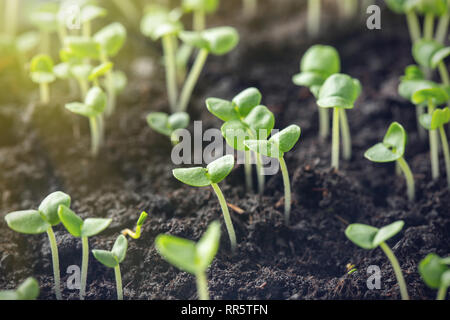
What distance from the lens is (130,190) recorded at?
4.44 ft

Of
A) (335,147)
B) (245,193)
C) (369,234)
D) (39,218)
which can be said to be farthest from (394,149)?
(39,218)

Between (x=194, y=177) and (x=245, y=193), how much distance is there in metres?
0.34

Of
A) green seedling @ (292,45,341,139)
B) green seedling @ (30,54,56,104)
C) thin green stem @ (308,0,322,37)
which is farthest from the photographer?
thin green stem @ (308,0,322,37)

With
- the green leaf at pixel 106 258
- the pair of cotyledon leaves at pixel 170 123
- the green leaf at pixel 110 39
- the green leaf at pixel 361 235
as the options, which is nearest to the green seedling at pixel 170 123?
the pair of cotyledon leaves at pixel 170 123

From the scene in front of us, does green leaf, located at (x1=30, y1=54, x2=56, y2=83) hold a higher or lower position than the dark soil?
higher

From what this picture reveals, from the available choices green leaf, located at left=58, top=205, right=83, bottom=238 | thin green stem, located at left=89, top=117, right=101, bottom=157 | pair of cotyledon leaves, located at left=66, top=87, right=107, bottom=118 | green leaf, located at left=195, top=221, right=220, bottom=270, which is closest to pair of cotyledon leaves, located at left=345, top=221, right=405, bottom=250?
green leaf, located at left=195, top=221, right=220, bottom=270

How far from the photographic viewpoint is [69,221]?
0.96 metres

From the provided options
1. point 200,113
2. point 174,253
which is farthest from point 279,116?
point 174,253

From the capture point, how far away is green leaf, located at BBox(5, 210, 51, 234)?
97 centimetres

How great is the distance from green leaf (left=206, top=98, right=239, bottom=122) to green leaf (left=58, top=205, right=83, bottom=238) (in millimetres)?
404

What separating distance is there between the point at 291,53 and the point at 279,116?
1.18 feet

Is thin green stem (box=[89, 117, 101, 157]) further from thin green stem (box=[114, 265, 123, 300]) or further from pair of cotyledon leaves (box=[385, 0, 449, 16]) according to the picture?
pair of cotyledon leaves (box=[385, 0, 449, 16])

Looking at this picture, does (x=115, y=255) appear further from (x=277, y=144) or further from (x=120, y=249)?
(x=277, y=144)
